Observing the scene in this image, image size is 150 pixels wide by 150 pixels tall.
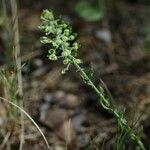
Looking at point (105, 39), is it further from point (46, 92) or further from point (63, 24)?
point (63, 24)

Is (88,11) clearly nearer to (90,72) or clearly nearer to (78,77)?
(78,77)

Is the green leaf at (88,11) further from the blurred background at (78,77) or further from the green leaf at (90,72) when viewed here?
the green leaf at (90,72)

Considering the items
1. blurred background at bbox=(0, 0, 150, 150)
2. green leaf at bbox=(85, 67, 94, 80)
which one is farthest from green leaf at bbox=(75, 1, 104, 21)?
green leaf at bbox=(85, 67, 94, 80)

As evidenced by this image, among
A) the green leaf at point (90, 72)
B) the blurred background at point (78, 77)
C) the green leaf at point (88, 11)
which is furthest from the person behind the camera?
the green leaf at point (88, 11)

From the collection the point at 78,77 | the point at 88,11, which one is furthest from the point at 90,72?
the point at 88,11

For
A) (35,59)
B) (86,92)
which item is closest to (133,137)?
(86,92)

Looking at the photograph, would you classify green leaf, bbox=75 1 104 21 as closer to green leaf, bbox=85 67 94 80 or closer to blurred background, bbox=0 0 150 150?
blurred background, bbox=0 0 150 150

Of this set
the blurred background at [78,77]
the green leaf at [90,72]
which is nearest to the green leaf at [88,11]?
the blurred background at [78,77]
